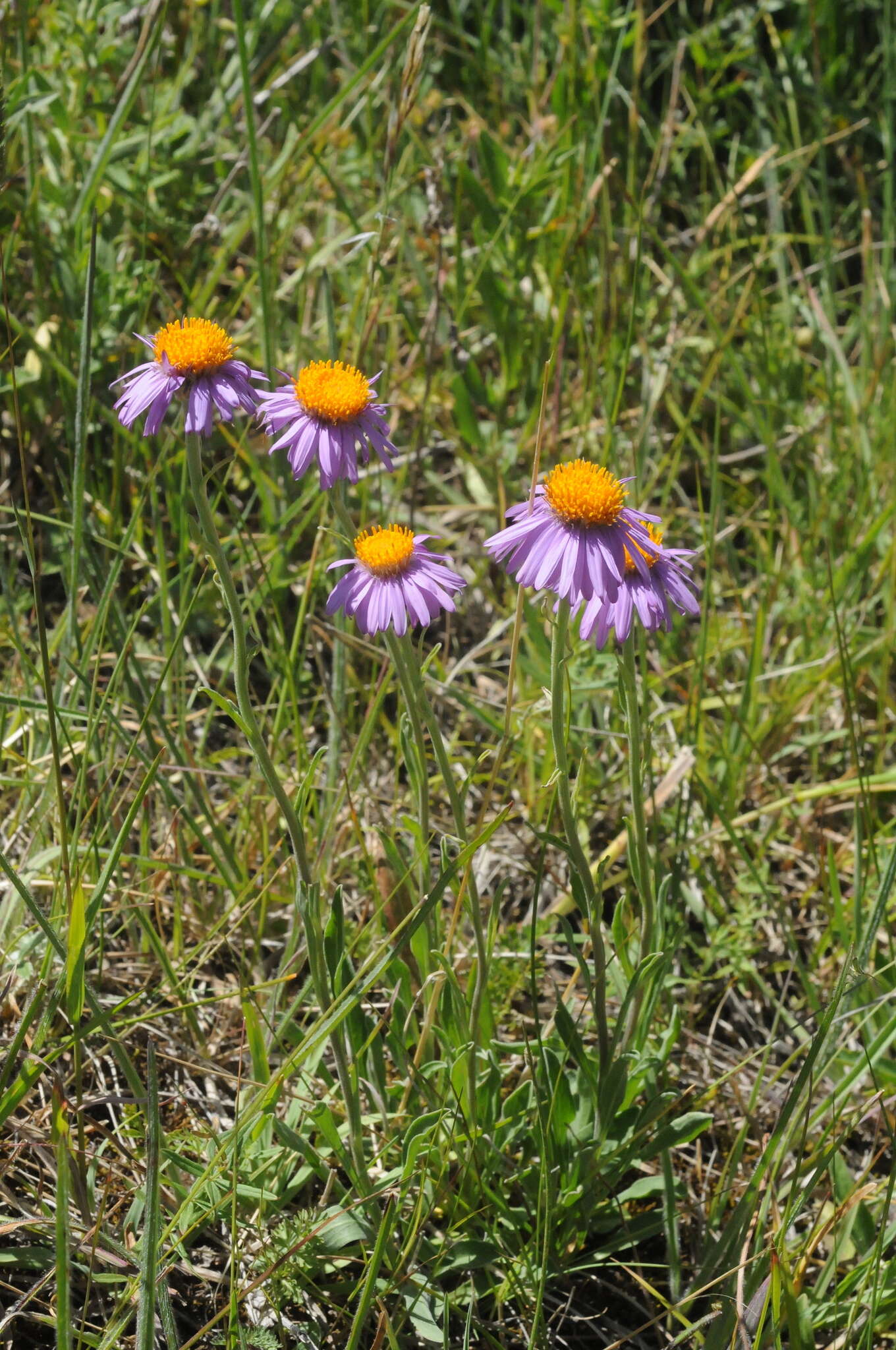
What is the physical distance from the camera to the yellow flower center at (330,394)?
1.58 metres

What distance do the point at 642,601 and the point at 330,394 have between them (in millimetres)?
511

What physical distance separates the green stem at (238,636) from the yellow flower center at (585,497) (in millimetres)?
441

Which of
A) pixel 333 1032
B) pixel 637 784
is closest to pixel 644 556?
pixel 637 784

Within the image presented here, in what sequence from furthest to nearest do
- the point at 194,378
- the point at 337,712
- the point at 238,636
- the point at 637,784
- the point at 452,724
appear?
1. the point at 452,724
2. the point at 337,712
3. the point at 637,784
4. the point at 194,378
5. the point at 238,636

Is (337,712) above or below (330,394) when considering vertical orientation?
below

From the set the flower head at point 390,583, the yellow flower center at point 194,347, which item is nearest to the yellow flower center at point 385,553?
the flower head at point 390,583

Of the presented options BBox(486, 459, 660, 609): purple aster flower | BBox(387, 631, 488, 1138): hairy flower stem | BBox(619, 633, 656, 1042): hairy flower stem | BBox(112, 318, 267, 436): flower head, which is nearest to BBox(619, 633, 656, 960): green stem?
BBox(619, 633, 656, 1042): hairy flower stem

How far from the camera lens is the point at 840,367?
3371 mm

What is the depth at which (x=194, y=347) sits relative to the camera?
151 cm

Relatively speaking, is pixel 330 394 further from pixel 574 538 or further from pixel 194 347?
pixel 574 538

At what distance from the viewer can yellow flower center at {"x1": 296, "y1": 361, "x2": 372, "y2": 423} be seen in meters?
Answer: 1.58

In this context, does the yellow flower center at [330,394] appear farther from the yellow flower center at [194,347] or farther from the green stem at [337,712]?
the green stem at [337,712]

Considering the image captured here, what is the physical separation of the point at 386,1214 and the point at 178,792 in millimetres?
1257

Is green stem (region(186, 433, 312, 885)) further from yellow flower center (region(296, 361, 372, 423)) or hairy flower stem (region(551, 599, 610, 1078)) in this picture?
hairy flower stem (region(551, 599, 610, 1078))
